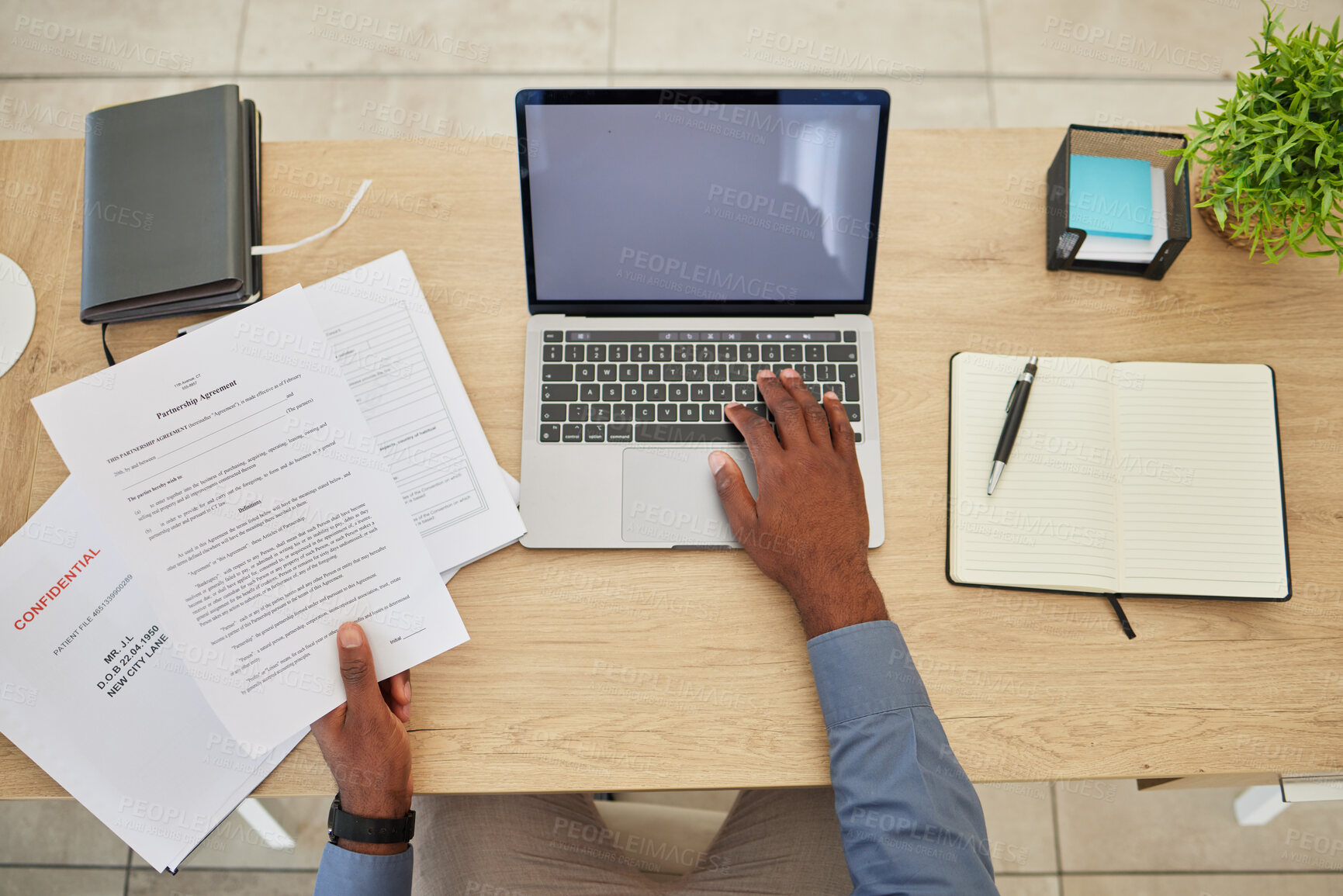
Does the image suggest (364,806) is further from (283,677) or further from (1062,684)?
(1062,684)

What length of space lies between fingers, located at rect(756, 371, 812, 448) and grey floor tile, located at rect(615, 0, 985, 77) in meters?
1.25

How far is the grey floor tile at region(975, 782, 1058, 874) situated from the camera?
1.45 meters

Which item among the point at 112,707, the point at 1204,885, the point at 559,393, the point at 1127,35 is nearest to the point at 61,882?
the point at 112,707

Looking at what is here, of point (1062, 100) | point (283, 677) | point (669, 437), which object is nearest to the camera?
point (283, 677)

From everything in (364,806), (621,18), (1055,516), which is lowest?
(364,806)

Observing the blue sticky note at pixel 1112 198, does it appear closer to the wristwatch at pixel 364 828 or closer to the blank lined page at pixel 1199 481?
the blank lined page at pixel 1199 481

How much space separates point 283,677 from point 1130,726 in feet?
2.79

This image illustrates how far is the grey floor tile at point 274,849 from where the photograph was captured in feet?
4.79

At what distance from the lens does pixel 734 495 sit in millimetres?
830

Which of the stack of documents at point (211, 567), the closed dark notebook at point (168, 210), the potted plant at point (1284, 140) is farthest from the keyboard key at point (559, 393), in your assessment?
the potted plant at point (1284, 140)

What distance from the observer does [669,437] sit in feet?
2.84

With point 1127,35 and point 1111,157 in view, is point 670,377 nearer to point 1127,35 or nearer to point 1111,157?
point 1111,157

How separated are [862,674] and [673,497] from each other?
0.87 feet

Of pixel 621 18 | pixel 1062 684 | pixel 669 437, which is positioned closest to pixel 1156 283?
pixel 1062 684
